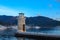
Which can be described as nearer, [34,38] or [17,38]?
[34,38]

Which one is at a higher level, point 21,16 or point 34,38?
point 21,16

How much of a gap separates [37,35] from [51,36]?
2.32 m

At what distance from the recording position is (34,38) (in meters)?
23.5

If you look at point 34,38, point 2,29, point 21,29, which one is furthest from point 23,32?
point 2,29

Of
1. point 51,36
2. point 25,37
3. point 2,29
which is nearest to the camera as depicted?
point 51,36

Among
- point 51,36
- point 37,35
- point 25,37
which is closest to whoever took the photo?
point 51,36

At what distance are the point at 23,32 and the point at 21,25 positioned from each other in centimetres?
95

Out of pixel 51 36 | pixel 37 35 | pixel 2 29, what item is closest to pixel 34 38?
pixel 37 35

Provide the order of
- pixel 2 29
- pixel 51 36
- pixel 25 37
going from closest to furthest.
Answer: pixel 51 36 < pixel 25 37 < pixel 2 29

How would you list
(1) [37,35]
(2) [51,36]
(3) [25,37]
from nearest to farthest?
(2) [51,36] < (1) [37,35] < (3) [25,37]

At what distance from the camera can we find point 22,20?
25.9 meters

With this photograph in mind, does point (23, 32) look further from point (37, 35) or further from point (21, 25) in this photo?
point (37, 35)

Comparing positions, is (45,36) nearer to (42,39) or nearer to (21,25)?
(42,39)

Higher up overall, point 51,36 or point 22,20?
point 22,20
